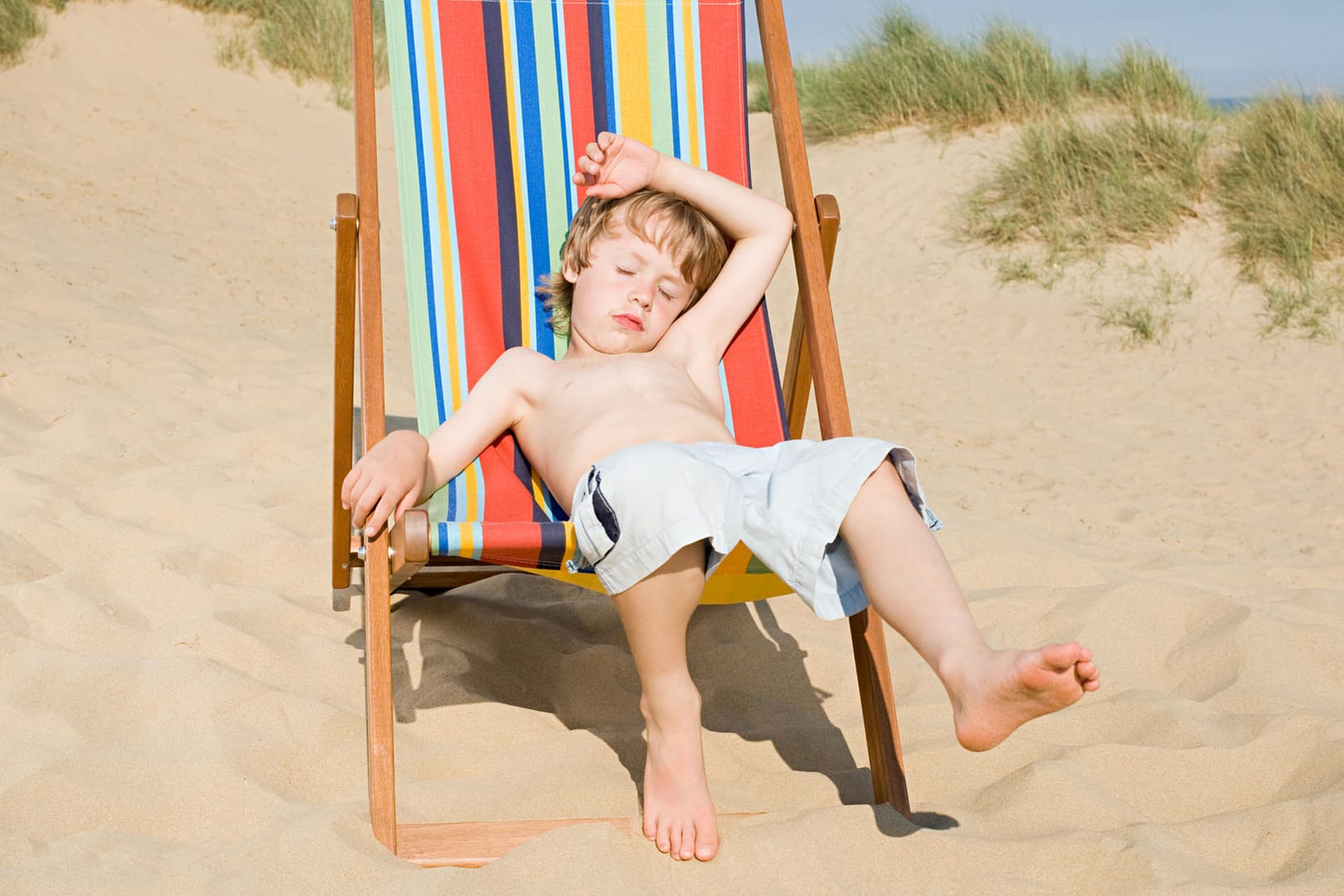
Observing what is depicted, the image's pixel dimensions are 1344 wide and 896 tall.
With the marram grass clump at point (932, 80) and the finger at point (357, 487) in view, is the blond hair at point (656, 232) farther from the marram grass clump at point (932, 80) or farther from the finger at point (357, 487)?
the marram grass clump at point (932, 80)

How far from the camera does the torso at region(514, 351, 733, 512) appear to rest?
7.00 ft

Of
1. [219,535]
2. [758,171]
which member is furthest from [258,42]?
[219,535]

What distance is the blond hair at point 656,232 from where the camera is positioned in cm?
248

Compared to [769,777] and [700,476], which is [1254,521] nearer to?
[769,777]

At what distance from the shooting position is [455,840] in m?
1.78

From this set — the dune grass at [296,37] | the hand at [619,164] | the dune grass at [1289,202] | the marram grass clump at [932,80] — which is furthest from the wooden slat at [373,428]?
the dune grass at [296,37]

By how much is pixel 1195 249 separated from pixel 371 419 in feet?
18.0

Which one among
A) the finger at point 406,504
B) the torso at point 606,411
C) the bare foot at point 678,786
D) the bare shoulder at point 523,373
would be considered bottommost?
the bare foot at point 678,786

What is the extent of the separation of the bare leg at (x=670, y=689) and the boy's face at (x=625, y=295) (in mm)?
732

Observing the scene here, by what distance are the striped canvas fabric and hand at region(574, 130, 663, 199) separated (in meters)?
0.15

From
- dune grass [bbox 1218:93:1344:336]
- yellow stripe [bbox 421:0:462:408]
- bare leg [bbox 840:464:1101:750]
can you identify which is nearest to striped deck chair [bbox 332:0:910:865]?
yellow stripe [bbox 421:0:462:408]

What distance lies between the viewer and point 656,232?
8.13 feet

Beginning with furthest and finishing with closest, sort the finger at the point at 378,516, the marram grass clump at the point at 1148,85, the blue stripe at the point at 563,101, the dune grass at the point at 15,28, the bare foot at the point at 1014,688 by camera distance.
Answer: the dune grass at the point at 15,28, the marram grass clump at the point at 1148,85, the blue stripe at the point at 563,101, the finger at the point at 378,516, the bare foot at the point at 1014,688

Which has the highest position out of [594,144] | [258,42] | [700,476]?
[258,42]
